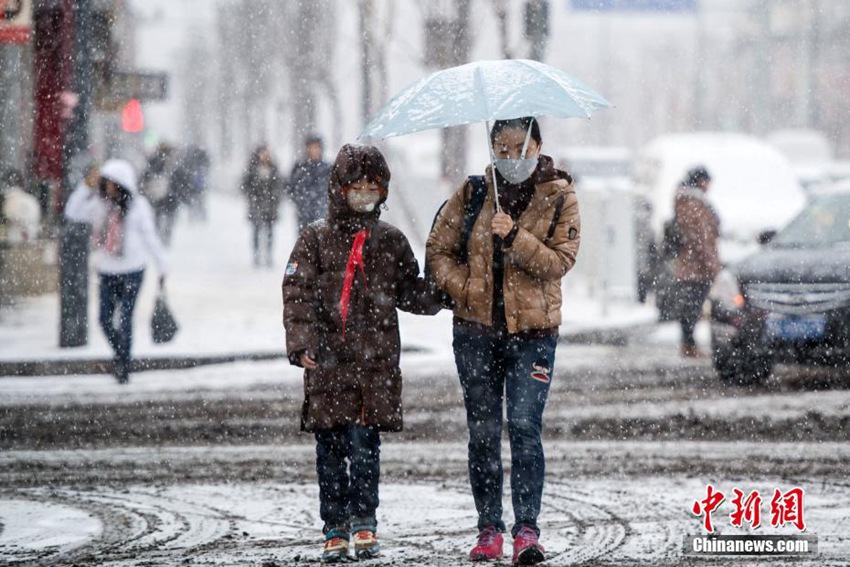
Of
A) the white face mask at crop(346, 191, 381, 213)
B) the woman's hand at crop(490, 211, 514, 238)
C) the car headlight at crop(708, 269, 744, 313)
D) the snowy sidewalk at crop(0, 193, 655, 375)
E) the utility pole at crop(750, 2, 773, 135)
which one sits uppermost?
the utility pole at crop(750, 2, 773, 135)

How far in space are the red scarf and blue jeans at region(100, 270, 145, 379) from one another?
6750mm

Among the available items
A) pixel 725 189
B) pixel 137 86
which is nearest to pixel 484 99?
pixel 137 86

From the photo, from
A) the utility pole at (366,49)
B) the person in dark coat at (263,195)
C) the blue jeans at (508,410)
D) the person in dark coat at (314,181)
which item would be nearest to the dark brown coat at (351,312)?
the blue jeans at (508,410)

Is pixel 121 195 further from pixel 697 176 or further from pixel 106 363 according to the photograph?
pixel 697 176

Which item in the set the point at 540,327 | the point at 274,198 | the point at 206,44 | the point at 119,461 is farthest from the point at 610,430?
the point at 206,44

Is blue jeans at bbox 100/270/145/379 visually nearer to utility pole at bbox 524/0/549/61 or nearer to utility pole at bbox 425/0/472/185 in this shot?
utility pole at bbox 524/0/549/61

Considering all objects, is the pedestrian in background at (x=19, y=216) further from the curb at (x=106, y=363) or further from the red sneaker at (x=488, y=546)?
the red sneaker at (x=488, y=546)

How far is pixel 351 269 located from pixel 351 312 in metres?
0.16

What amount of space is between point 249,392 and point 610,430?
11.0ft

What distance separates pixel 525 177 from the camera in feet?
20.3

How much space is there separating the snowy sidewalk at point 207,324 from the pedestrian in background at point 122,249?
1.10 m

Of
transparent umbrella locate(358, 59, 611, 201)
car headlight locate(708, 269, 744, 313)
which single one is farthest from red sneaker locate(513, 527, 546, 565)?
car headlight locate(708, 269, 744, 313)

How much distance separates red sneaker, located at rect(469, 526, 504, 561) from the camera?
20.5 ft

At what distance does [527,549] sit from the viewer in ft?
19.9
